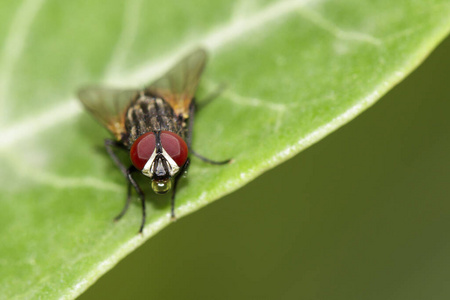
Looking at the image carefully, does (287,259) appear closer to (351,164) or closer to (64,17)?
(351,164)

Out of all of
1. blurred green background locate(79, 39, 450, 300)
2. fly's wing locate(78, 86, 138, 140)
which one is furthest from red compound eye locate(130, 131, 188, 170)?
blurred green background locate(79, 39, 450, 300)

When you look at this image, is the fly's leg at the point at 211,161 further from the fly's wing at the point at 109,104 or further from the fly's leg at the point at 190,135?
the fly's wing at the point at 109,104

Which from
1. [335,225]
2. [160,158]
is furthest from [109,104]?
[335,225]

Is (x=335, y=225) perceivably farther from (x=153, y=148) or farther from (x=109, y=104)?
(x=109, y=104)

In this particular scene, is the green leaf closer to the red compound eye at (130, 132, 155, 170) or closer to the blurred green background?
the red compound eye at (130, 132, 155, 170)

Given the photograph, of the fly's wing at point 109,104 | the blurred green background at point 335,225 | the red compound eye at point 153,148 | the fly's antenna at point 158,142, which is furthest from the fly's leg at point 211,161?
the fly's wing at point 109,104

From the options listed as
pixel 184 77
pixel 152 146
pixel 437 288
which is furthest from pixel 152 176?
pixel 437 288

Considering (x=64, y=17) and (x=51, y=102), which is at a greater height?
(x=64, y=17)
